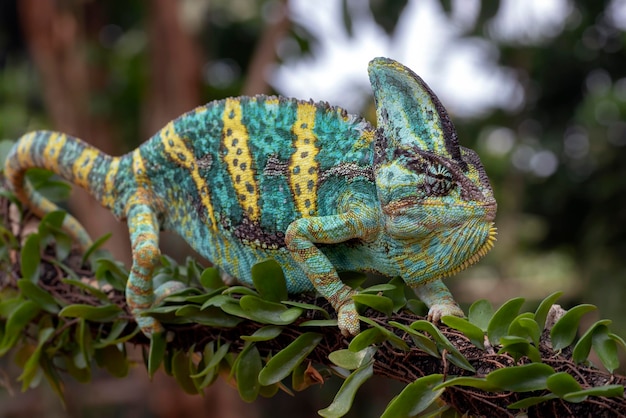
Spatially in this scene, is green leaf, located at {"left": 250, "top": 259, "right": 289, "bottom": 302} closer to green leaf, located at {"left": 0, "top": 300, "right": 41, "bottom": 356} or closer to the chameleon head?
the chameleon head

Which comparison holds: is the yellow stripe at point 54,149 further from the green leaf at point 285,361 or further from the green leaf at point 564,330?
→ the green leaf at point 564,330

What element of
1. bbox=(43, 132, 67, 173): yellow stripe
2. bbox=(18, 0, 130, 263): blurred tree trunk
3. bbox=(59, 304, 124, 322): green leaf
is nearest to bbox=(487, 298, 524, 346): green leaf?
bbox=(59, 304, 124, 322): green leaf

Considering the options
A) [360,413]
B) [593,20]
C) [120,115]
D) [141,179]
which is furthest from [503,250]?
[141,179]

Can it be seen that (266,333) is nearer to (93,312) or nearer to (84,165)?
(93,312)

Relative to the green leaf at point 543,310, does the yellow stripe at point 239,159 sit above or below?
above

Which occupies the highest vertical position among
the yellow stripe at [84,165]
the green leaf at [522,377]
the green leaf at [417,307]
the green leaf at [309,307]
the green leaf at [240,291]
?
the yellow stripe at [84,165]

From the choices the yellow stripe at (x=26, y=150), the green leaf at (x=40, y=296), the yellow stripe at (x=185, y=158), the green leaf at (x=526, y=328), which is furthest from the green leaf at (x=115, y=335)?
the green leaf at (x=526, y=328)

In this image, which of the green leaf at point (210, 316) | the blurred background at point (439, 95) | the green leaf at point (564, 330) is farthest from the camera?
the blurred background at point (439, 95)
